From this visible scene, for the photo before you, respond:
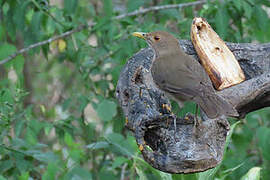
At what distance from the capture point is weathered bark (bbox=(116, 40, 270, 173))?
2473 millimetres

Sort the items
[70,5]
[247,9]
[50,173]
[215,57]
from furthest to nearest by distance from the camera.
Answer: [247,9], [70,5], [50,173], [215,57]

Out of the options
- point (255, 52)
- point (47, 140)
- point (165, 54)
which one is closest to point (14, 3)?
point (165, 54)

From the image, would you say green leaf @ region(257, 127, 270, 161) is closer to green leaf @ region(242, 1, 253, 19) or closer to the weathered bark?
green leaf @ region(242, 1, 253, 19)

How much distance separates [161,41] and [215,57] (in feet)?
1.55

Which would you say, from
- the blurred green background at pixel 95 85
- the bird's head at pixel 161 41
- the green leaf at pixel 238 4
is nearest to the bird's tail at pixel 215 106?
the blurred green background at pixel 95 85

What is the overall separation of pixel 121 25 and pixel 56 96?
2.67 metres

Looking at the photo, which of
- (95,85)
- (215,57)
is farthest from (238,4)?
(95,85)

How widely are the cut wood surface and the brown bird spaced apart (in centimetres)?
10

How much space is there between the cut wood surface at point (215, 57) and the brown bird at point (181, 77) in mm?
96

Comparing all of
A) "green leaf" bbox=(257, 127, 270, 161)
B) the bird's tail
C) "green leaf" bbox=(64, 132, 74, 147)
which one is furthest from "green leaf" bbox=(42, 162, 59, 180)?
"green leaf" bbox=(257, 127, 270, 161)

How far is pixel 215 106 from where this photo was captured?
2.76 m

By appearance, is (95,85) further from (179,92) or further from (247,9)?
(179,92)

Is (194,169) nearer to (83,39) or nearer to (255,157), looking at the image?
(83,39)

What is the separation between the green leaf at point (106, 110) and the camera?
13.9ft
